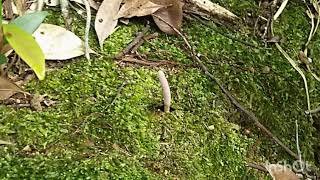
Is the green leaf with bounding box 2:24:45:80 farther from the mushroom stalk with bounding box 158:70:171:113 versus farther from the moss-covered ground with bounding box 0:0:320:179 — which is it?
the mushroom stalk with bounding box 158:70:171:113

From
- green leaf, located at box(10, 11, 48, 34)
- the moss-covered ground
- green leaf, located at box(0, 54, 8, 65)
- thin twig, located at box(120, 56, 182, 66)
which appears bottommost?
the moss-covered ground

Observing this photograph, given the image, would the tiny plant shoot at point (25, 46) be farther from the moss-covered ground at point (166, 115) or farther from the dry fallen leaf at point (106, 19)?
the dry fallen leaf at point (106, 19)

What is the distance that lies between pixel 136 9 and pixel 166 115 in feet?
0.97

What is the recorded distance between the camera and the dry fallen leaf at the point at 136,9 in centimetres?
142

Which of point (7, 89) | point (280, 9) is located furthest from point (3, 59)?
point (280, 9)

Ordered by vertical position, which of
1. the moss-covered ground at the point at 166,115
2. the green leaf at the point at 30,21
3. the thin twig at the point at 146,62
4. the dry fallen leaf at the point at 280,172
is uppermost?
the green leaf at the point at 30,21

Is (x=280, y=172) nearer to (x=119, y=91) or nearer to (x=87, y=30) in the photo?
(x=119, y=91)

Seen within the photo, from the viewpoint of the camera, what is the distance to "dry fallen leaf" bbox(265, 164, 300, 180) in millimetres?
1317

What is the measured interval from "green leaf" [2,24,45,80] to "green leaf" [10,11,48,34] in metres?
0.05

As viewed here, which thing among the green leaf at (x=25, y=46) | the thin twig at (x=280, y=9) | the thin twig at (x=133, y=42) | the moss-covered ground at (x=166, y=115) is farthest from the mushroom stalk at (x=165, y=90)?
the thin twig at (x=280, y=9)

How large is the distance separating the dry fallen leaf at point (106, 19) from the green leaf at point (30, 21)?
7.6 inches

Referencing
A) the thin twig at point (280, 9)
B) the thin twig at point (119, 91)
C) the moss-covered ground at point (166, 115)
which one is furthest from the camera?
the thin twig at point (280, 9)

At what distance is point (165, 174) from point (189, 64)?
34 cm

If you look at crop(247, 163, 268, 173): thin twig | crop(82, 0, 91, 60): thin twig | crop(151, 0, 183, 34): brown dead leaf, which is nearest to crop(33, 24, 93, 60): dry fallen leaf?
crop(82, 0, 91, 60): thin twig
